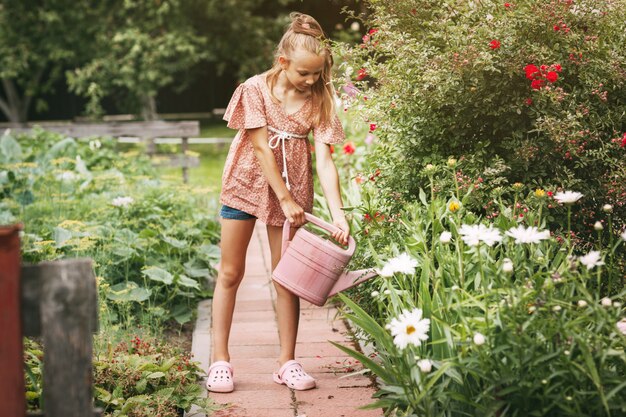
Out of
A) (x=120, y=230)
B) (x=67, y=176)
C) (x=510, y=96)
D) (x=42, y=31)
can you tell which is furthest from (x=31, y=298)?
(x=42, y=31)

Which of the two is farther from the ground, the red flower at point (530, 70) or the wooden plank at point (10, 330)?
the red flower at point (530, 70)

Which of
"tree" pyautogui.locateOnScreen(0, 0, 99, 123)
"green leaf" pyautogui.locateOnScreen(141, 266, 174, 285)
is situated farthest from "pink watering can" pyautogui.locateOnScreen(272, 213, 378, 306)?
"tree" pyautogui.locateOnScreen(0, 0, 99, 123)

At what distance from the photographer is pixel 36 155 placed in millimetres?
8062

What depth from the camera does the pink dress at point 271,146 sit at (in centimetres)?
342

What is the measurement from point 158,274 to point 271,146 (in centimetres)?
137

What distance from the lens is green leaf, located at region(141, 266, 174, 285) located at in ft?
14.4

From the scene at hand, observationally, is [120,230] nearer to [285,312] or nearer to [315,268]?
[285,312]

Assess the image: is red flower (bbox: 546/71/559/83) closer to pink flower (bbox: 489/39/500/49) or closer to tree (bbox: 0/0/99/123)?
pink flower (bbox: 489/39/500/49)

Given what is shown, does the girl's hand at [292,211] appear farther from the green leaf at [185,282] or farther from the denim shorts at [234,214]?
the green leaf at [185,282]

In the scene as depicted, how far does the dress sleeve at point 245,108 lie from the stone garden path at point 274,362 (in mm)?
1133

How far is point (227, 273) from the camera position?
3547 mm

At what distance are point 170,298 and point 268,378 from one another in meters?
1.07

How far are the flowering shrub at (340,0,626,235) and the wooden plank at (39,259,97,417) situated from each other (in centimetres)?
200

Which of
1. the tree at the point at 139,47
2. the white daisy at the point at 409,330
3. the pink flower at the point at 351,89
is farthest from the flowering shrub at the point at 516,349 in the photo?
the tree at the point at 139,47
